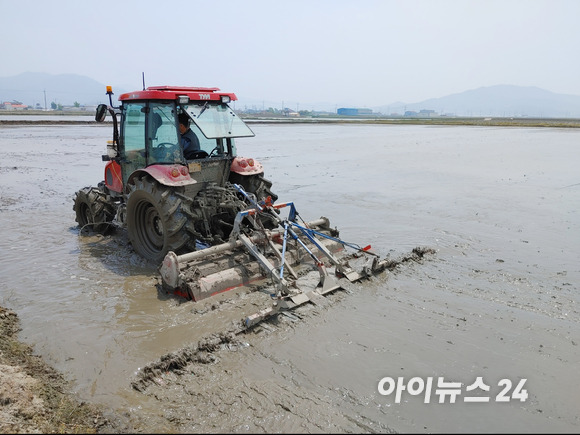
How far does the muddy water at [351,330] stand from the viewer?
3447 millimetres

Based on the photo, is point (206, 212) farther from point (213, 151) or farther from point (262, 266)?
point (262, 266)

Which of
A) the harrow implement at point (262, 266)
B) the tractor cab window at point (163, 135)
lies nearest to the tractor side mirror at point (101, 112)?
the tractor cab window at point (163, 135)

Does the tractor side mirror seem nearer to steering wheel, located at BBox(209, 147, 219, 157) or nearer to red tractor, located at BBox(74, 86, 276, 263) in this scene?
red tractor, located at BBox(74, 86, 276, 263)

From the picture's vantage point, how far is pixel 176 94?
616cm

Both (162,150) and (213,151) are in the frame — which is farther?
(213,151)

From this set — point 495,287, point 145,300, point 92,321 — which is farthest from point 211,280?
point 495,287

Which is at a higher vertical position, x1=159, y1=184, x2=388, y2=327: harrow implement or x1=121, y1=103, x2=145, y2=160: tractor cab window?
x1=121, y1=103, x2=145, y2=160: tractor cab window

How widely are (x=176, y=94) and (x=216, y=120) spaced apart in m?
0.66

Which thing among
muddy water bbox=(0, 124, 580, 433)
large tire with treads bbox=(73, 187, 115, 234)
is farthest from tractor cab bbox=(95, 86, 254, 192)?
muddy water bbox=(0, 124, 580, 433)

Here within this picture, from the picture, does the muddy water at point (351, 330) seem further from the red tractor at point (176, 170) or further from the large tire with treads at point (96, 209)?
the red tractor at point (176, 170)

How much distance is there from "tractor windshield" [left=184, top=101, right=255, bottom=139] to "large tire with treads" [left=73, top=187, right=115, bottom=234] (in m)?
3.08

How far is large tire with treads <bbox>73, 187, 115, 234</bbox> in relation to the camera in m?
8.15

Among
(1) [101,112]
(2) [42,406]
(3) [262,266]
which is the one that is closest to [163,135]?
(1) [101,112]

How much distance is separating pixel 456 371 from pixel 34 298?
199 inches
